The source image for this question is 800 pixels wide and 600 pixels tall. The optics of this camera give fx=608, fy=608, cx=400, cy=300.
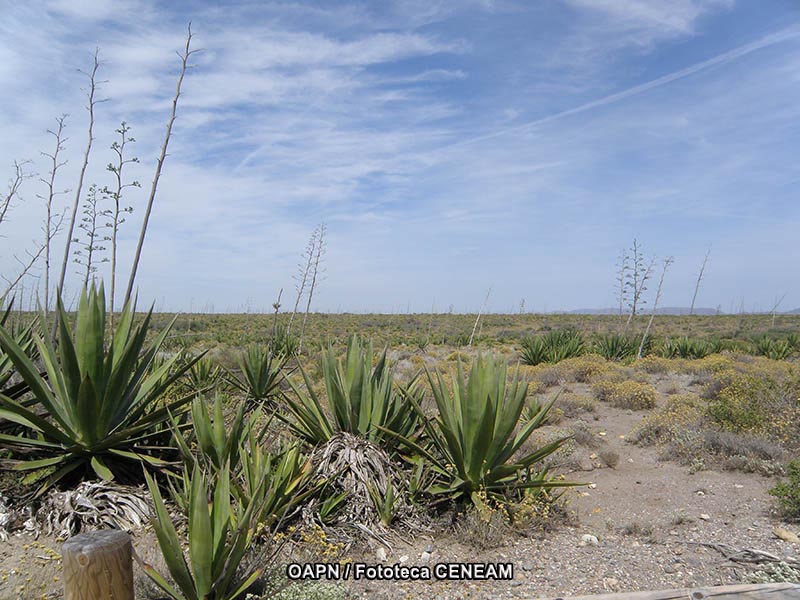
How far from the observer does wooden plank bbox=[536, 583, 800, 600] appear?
2.95 metres

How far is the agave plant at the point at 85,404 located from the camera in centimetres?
474

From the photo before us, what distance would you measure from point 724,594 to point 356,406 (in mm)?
3368

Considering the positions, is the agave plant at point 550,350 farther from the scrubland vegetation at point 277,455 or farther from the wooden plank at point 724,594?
the wooden plank at point 724,594

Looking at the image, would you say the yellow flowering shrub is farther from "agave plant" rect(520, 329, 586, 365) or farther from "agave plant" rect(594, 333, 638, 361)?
"agave plant" rect(594, 333, 638, 361)

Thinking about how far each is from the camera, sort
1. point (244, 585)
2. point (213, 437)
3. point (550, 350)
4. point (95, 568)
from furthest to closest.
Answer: point (550, 350), point (213, 437), point (244, 585), point (95, 568)

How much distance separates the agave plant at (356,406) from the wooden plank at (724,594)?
9.25 ft

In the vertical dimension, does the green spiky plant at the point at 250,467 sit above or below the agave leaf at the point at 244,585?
above

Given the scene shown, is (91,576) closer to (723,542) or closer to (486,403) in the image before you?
(486,403)

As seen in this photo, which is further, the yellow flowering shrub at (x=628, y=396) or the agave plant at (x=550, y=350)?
the agave plant at (x=550, y=350)

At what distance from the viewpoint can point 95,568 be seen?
2688 mm

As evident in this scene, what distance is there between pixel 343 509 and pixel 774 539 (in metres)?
3.45

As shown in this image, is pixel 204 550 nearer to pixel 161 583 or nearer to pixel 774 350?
pixel 161 583

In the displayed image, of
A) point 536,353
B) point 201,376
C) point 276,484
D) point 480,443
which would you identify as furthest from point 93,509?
point 536,353

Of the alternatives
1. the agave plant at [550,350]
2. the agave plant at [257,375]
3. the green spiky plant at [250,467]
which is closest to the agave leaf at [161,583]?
the green spiky plant at [250,467]
